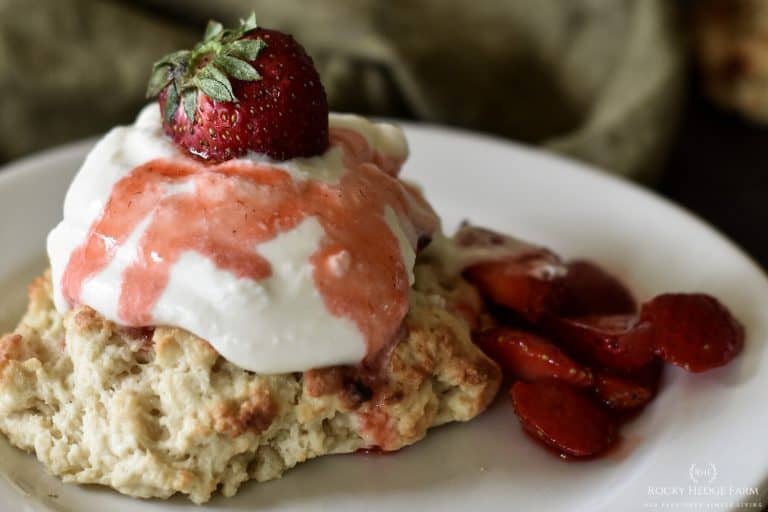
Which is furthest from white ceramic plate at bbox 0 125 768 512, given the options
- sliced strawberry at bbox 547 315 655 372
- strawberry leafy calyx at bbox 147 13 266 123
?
strawberry leafy calyx at bbox 147 13 266 123

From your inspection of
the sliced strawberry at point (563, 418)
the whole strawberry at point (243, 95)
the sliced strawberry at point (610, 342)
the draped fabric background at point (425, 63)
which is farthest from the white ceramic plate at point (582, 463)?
the whole strawberry at point (243, 95)

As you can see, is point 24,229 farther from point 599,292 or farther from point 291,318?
point 599,292

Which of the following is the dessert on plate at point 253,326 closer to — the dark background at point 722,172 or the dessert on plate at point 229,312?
the dessert on plate at point 229,312

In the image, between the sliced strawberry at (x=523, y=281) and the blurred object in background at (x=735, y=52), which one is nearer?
the sliced strawberry at (x=523, y=281)

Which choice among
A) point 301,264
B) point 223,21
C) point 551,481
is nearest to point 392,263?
point 301,264

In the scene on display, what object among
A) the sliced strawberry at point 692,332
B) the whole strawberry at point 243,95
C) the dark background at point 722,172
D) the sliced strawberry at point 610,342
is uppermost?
the whole strawberry at point 243,95

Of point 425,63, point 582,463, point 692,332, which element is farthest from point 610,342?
point 425,63

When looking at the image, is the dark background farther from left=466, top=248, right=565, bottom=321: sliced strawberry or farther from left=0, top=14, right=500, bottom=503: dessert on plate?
left=0, top=14, right=500, bottom=503: dessert on plate
